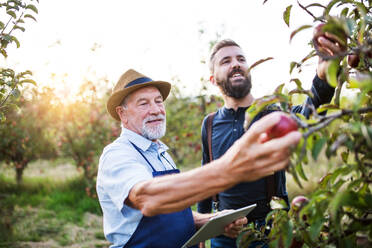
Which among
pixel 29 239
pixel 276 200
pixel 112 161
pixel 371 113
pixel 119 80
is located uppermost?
pixel 119 80

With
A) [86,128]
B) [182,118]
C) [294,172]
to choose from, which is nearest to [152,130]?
[294,172]

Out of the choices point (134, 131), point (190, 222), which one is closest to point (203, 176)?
point (190, 222)

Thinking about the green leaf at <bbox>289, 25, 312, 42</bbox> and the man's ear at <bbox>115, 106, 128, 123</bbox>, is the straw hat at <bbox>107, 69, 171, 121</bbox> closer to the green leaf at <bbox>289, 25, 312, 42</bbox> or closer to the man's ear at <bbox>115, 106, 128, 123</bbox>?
the man's ear at <bbox>115, 106, 128, 123</bbox>

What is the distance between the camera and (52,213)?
18.8ft

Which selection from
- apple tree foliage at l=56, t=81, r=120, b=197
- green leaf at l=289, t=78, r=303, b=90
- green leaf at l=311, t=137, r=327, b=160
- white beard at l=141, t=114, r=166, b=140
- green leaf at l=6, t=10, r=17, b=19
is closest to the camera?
green leaf at l=311, t=137, r=327, b=160

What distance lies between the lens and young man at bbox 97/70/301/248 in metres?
0.86

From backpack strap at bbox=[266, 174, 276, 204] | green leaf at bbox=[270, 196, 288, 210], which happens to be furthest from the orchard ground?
green leaf at bbox=[270, 196, 288, 210]

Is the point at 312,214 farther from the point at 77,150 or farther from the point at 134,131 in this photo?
the point at 77,150

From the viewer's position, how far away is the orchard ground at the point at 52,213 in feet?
15.0

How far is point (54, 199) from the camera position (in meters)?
6.39

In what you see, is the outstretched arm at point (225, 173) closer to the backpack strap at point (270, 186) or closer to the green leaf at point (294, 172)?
the green leaf at point (294, 172)

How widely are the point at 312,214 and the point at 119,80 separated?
1.54 meters

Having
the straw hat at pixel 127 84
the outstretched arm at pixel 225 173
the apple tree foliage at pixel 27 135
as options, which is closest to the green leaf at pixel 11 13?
the straw hat at pixel 127 84

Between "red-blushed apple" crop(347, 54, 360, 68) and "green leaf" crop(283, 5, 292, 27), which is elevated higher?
"green leaf" crop(283, 5, 292, 27)
